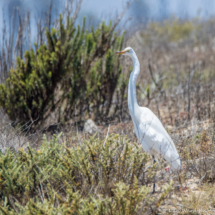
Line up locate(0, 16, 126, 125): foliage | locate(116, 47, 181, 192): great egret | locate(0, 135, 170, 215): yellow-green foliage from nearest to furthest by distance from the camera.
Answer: locate(0, 135, 170, 215): yellow-green foliage → locate(116, 47, 181, 192): great egret → locate(0, 16, 126, 125): foliage

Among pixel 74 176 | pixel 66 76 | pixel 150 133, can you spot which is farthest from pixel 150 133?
pixel 66 76

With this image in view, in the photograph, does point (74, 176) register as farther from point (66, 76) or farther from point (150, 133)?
point (66, 76)

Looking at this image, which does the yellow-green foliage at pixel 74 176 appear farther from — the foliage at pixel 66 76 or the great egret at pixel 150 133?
Result: the foliage at pixel 66 76

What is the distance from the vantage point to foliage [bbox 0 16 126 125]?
516 centimetres

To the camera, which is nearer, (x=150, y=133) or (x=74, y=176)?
(x=74, y=176)

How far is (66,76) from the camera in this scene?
18.6 feet

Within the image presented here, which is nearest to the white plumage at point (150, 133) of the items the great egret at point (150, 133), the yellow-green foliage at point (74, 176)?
the great egret at point (150, 133)

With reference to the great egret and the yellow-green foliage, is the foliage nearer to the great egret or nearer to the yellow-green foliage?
the great egret

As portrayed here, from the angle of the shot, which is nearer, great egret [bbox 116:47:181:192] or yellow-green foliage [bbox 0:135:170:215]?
yellow-green foliage [bbox 0:135:170:215]

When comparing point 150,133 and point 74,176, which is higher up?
point 150,133

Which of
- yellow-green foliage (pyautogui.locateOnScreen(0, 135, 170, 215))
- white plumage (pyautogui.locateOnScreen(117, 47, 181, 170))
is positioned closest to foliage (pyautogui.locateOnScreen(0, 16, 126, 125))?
white plumage (pyautogui.locateOnScreen(117, 47, 181, 170))

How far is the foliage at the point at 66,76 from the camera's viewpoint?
5.16 metres

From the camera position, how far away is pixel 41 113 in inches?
212

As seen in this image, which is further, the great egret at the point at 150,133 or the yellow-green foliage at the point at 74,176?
the great egret at the point at 150,133
